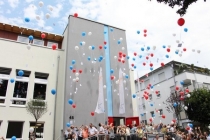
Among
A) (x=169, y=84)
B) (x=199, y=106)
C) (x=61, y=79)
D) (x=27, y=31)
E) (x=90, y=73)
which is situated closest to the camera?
(x=61, y=79)

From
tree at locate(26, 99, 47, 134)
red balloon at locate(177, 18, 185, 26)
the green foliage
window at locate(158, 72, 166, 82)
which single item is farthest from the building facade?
A: window at locate(158, 72, 166, 82)

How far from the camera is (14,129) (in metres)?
12.9

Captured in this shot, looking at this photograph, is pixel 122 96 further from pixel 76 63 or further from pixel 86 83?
pixel 76 63

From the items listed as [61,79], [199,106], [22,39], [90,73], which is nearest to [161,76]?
[199,106]

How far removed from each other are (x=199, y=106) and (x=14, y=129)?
1662cm

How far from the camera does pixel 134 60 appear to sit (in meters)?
16.3

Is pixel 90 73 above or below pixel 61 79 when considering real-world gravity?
above

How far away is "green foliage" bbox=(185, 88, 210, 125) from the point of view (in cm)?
1853

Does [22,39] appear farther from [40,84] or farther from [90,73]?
[90,73]

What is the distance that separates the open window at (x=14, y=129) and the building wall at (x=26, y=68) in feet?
1.18

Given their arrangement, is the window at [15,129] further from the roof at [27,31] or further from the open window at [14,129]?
the roof at [27,31]

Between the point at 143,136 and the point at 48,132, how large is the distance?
6.82 meters

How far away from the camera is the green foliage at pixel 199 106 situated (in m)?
18.5

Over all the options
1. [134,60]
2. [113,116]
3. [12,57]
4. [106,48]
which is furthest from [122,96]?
[12,57]
